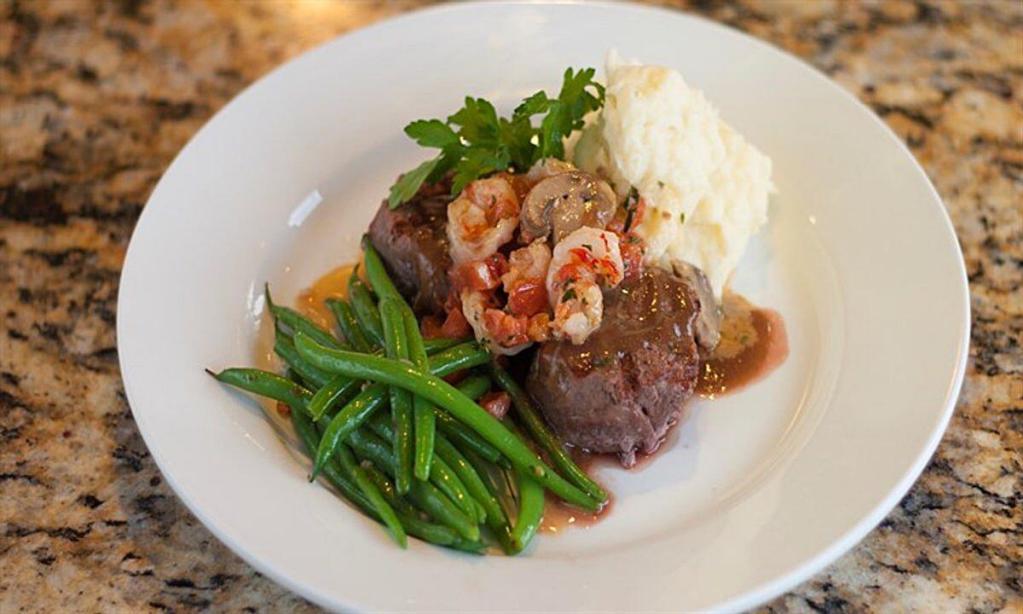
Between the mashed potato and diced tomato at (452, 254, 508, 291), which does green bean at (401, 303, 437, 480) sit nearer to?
diced tomato at (452, 254, 508, 291)

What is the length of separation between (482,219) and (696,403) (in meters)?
1.09

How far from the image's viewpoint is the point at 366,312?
12.6 feet

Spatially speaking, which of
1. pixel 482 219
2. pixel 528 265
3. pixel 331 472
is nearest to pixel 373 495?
pixel 331 472

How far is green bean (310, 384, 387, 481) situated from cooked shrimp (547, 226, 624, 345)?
66 cm

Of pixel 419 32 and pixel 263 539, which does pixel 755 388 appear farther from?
pixel 419 32

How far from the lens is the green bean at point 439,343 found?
143 inches

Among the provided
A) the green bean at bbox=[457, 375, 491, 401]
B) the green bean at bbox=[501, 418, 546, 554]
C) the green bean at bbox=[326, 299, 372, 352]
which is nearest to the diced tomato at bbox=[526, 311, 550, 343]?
the green bean at bbox=[457, 375, 491, 401]

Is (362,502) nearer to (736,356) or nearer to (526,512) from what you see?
(526,512)

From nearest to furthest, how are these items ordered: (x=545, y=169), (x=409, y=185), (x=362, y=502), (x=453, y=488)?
(x=453, y=488)
(x=362, y=502)
(x=545, y=169)
(x=409, y=185)

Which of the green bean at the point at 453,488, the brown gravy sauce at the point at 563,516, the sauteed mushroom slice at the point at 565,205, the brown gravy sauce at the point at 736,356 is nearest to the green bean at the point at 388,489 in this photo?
the green bean at the point at 453,488

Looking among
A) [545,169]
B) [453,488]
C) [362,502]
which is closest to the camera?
[453,488]

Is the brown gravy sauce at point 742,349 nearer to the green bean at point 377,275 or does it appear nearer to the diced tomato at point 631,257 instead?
the diced tomato at point 631,257

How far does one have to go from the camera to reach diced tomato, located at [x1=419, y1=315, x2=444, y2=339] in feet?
12.6

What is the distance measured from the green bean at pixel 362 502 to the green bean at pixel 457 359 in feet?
1.60
